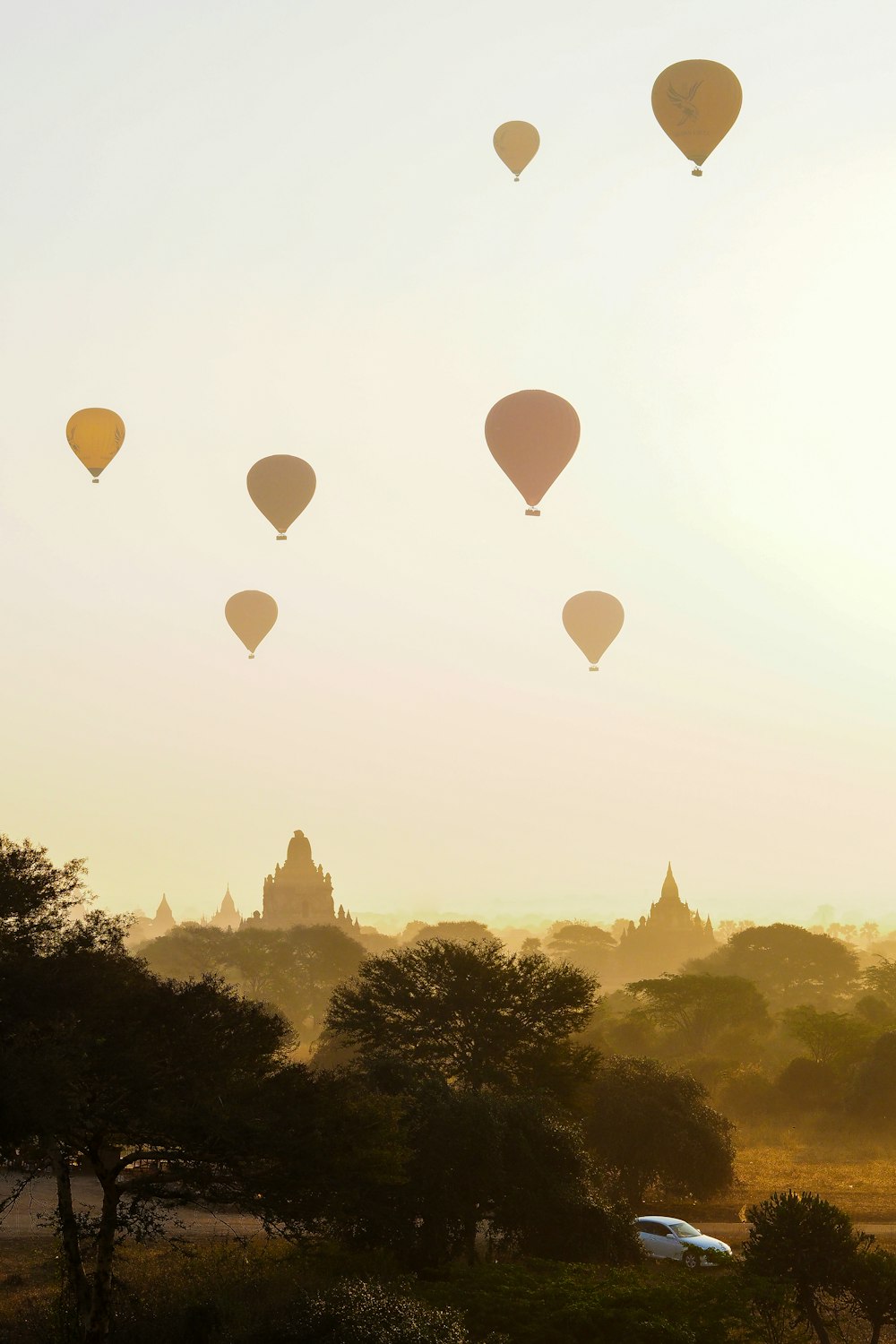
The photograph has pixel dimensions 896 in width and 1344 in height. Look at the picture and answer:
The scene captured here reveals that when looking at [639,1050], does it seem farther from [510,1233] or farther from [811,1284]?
[811,1284]

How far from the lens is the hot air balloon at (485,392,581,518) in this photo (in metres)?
46.0

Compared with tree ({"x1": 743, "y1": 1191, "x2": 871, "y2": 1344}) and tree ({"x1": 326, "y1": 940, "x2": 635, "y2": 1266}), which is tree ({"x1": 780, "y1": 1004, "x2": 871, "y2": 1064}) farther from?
tree ({"x1": 743, "y1": 1191, "x2": 871, "y2": 1344})

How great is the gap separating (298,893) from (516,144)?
12698cm

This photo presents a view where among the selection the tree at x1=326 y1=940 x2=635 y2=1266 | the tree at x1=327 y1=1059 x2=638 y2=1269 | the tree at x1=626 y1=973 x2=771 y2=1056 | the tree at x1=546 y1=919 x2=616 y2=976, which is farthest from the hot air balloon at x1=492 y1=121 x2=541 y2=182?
the tree at x1=546 y1=919 x2=616 y2=976

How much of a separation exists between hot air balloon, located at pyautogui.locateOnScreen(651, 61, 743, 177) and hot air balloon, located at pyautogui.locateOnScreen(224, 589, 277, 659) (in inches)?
1111

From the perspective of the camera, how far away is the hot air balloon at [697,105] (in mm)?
41469

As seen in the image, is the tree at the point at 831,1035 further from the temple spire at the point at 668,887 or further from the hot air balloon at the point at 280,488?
the temple spire at the point at 668,887

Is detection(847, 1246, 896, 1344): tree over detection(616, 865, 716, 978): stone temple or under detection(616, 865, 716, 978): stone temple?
under

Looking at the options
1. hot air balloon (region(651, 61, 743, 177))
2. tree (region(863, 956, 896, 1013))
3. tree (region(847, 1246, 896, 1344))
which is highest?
hot air balloon (region(651, 61, 743, 177))

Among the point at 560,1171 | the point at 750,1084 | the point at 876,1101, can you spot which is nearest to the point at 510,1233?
the point at 560,1171

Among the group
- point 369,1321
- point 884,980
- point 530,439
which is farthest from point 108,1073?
point 884,980

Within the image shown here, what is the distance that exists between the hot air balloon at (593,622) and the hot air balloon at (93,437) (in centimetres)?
2085

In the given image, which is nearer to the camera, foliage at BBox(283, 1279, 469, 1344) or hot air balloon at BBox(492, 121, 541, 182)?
foliage at BBox(283, 1279, 469, 1344)

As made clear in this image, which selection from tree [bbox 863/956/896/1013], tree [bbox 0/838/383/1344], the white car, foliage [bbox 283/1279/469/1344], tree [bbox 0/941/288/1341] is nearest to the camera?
foliage [bbox 283/1279/469/1344]
